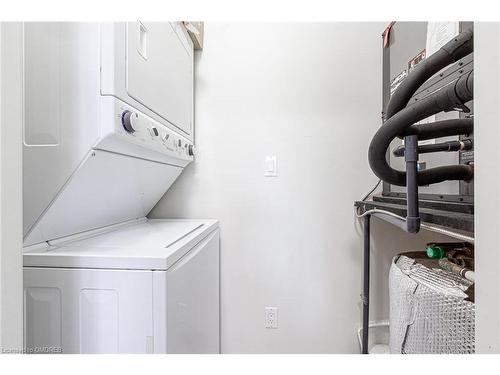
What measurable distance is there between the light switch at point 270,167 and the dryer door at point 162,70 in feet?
1.75

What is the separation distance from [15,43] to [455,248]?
157 centimetres

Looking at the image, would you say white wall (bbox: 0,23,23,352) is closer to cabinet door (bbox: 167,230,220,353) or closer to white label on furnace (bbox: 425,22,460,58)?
cabinet door (bbox: 167,230,220,353)

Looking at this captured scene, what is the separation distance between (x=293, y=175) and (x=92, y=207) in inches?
45.3

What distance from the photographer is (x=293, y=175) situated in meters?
1.69

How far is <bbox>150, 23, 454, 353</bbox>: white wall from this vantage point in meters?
1.68

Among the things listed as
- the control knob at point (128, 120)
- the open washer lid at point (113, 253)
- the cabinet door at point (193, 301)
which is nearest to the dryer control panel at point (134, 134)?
the control knob at point (128, 120)

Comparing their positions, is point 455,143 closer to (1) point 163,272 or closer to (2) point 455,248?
(2) point 455,248

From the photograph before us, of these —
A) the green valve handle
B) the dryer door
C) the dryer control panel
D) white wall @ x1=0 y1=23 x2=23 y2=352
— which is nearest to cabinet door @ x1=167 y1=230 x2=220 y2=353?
white wall @ x1=0 y1=23 x2=23 y2=352

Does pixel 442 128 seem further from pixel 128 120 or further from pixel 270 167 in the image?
pixel 270 167

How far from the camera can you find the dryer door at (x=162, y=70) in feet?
3.02

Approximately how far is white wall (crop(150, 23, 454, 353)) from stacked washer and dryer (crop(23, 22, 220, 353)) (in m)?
0.66

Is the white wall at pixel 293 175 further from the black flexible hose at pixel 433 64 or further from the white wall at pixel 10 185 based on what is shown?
the white wall at pixel 10 185

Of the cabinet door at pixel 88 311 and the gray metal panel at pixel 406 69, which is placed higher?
the gray metal panel at pixel 406 69

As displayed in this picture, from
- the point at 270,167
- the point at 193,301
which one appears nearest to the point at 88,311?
the point at 193,301
